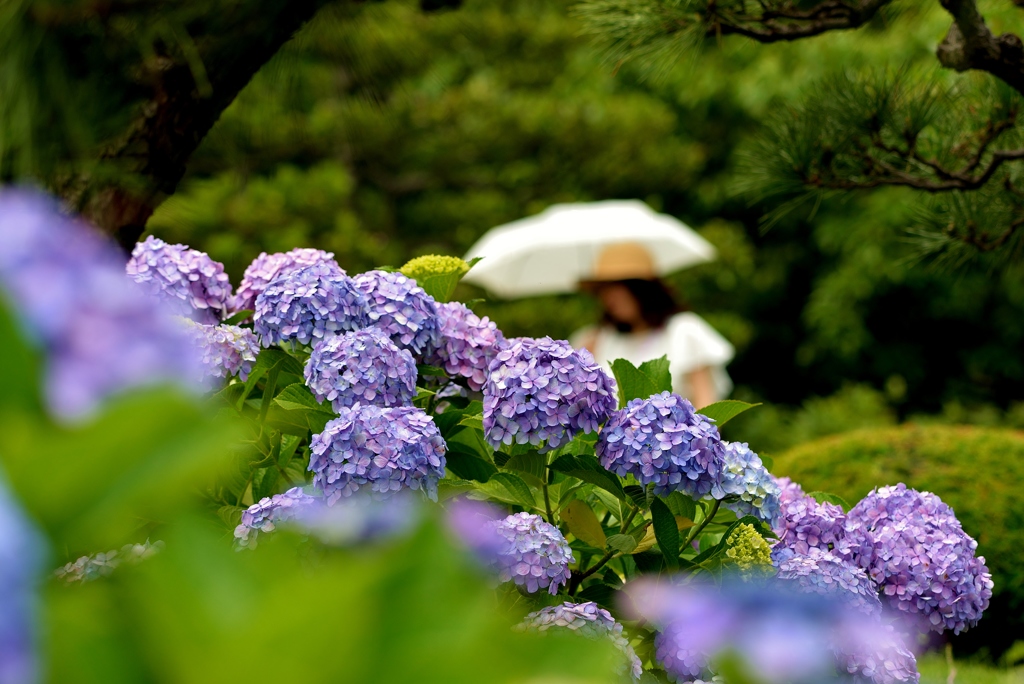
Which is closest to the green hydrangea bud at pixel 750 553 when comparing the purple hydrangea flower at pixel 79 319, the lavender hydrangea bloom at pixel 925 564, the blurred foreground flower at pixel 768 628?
the lavender hydrangea bloom at pixel 925 564

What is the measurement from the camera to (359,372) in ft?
4.75

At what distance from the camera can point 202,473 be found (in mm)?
426

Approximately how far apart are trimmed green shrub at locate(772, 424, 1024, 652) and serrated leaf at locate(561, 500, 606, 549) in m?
2.63

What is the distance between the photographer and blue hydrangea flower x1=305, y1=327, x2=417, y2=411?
1451mm

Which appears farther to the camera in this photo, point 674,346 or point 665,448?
point 674,346

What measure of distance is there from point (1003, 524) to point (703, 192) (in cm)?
768

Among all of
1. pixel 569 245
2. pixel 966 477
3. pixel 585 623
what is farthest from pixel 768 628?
pixel 569 245

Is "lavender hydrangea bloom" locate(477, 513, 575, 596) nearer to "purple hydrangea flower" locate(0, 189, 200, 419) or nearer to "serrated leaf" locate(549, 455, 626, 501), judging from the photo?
"serrated leaf" locate(549, 455, 626, 501)

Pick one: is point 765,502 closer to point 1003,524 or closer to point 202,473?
point 202,473

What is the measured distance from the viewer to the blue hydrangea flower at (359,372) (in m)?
1.45

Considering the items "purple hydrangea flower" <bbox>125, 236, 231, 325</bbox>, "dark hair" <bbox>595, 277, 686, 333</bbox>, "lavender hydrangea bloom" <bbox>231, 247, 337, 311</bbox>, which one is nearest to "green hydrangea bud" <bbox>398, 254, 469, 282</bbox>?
"lavender hydrangea bloom" <bbox>231, 247, 337, 311</bbox>

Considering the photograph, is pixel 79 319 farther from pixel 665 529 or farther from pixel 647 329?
pixel 647 329

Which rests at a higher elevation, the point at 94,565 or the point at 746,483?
the point at 94,565

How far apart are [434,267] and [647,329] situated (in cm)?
322
